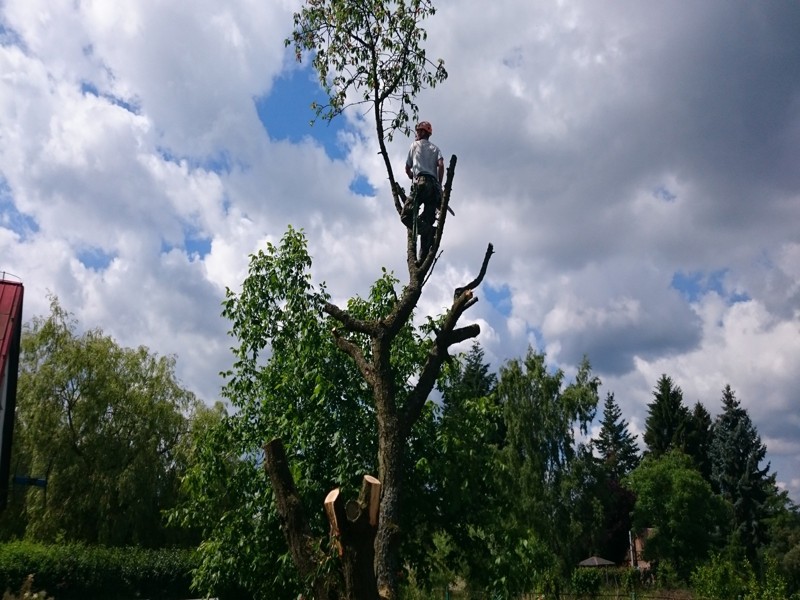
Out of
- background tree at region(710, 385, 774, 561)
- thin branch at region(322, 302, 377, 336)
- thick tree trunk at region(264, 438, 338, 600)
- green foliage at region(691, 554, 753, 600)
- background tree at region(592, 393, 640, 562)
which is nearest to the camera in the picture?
thick tree trunk at region(264, 438, 338, 600)

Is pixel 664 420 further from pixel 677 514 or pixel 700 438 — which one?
pixel 677 514

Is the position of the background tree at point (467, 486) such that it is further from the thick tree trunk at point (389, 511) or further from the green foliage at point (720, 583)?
the green foliage at point (720, 583)

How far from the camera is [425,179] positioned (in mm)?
7039

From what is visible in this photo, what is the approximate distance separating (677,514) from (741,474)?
10.2 metres

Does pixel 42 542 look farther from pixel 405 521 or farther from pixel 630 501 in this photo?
pixel 630 501

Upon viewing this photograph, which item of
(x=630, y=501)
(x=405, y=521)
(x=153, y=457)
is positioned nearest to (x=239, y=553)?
(x=405, y=521)

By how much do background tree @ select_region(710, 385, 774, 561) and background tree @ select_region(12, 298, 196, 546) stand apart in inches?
1349

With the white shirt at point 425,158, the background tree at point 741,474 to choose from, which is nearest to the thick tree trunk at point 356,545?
the white shirt at point 425,158

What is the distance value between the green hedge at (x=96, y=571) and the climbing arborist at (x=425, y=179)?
13758 millimetres

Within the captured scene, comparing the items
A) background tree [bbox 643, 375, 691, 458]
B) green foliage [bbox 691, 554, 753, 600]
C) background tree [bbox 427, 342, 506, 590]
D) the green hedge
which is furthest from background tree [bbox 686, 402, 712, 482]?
background tree [bbox 427, 342, 506, 590]

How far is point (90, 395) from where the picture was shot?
23734mm

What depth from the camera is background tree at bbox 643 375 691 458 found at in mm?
52781

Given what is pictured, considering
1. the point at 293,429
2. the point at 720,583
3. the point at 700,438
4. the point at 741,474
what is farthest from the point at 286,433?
the point at 700,438

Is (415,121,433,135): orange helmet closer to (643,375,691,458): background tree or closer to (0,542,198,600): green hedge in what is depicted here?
(0,542,198,600): green hedge
